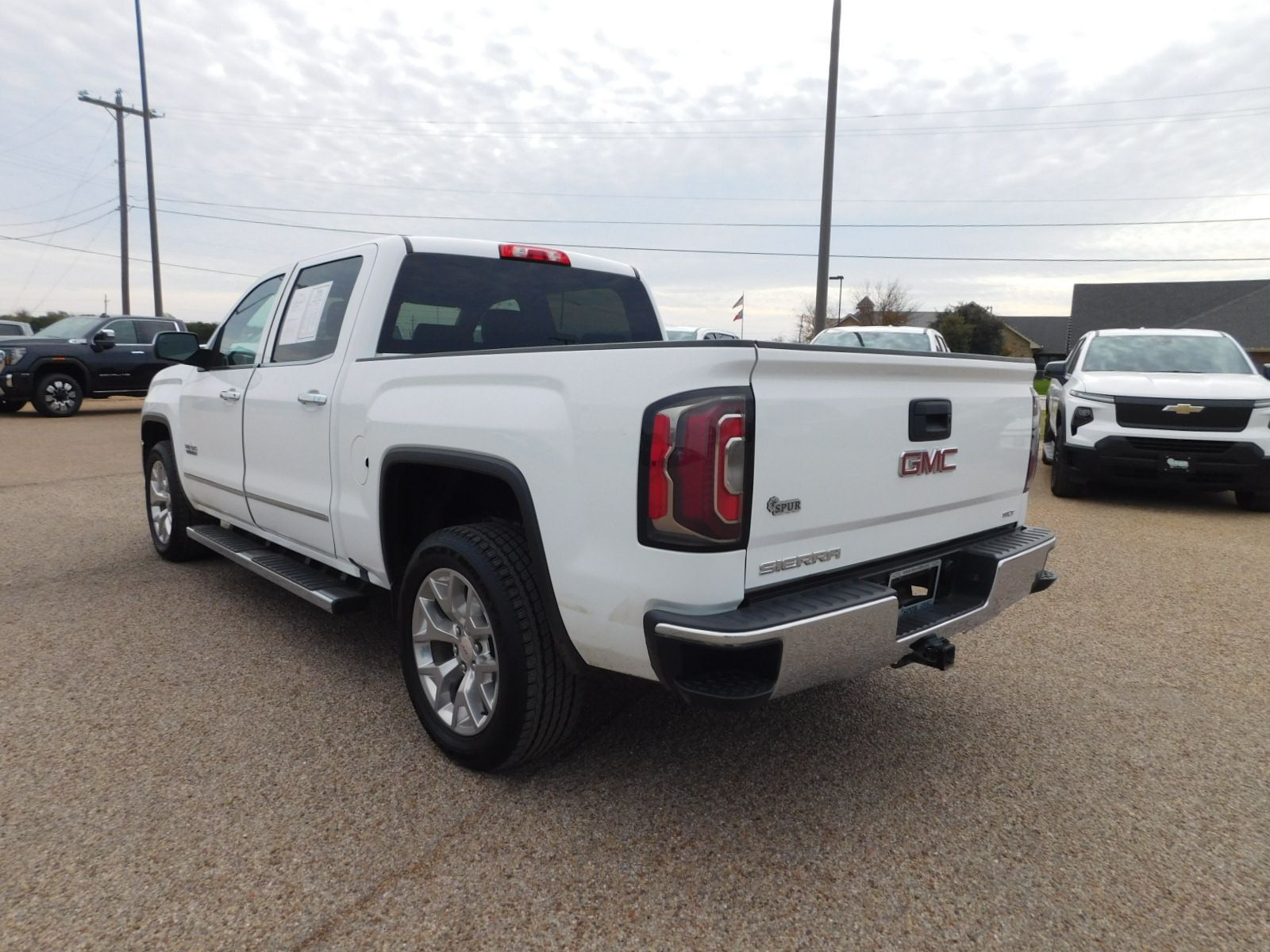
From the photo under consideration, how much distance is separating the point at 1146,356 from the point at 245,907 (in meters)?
9.55

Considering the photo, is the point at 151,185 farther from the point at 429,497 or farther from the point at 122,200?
the point at 429,497

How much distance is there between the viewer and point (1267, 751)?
3049 mm

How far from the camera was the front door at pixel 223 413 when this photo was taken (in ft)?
14.1

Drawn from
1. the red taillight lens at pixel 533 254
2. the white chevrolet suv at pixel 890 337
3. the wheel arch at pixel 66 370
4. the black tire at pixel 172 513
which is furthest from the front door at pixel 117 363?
the red taillight lens at pixel 533 254

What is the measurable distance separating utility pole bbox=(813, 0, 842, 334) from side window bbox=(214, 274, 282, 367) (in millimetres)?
12588

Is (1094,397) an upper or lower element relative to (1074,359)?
lower

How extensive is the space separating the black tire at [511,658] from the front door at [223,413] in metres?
2.07

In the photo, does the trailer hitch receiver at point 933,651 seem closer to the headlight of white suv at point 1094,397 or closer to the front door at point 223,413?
the front door at point 223,413

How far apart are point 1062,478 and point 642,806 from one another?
7.23 meters

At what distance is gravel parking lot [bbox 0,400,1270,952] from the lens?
211cm

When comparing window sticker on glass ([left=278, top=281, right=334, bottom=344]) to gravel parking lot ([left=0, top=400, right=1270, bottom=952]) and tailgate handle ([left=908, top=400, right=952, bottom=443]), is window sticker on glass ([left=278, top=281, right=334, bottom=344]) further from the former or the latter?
tailgate handle ([left=908, top=400, right=952, bottom=443])

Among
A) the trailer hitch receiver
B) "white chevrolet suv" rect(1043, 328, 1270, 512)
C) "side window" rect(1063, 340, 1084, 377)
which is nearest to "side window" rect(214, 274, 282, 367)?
the trailer hitch receiver

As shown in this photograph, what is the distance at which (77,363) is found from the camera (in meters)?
15.6

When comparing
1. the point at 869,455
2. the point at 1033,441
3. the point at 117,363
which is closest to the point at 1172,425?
the point at 1033,441
